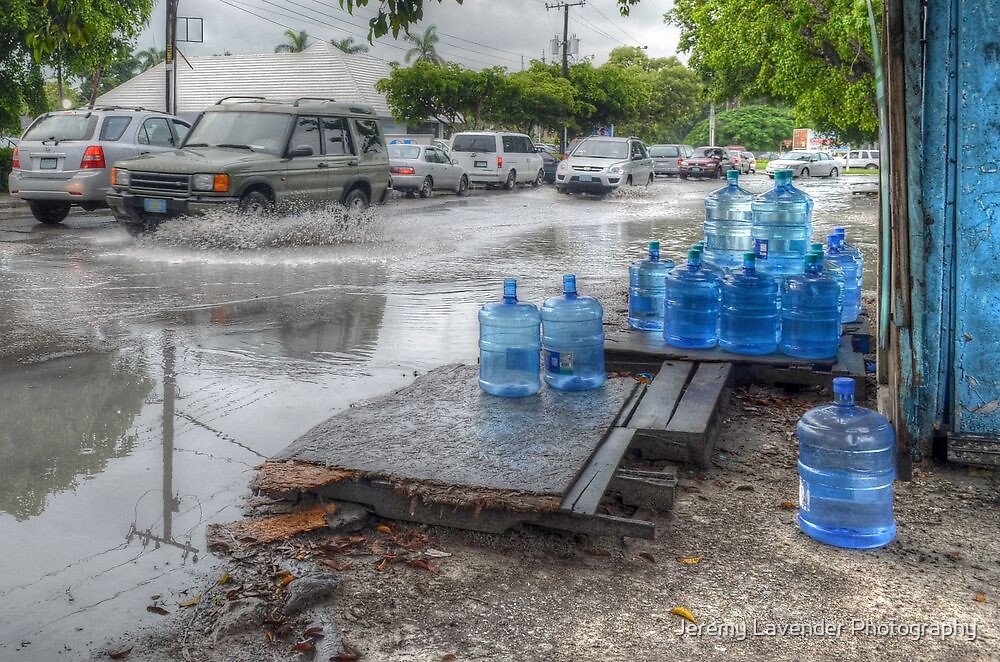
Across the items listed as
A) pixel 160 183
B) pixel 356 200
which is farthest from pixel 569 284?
pixel 356 200

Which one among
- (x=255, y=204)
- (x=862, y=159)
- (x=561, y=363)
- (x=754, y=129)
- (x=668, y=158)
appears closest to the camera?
(x=561, y=363)

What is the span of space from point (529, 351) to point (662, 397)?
2.60 feet

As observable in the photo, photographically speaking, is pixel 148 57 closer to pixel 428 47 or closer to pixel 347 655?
pixel 428 47

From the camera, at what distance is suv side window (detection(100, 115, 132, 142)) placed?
666 inches

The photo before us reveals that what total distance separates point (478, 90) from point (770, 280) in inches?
1611

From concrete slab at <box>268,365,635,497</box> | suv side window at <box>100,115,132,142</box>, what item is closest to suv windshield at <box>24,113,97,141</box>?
suv side window at <box>100,115,132,142</box>

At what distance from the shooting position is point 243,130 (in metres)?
15.0

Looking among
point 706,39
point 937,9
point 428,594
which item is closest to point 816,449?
point 428,594

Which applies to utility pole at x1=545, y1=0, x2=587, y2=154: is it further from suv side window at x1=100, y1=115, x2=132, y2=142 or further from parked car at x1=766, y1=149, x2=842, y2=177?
suv side window at x1=100, y1=115, x2=132, y2=142

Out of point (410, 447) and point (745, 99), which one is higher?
point (745, 99)

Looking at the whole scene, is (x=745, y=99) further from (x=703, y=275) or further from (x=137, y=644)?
(x=137, y=644)

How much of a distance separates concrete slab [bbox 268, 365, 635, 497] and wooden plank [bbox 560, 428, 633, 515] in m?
0.04

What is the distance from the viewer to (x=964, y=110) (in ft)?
15.5

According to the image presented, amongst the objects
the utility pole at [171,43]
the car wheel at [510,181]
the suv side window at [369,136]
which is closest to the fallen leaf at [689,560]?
the suv side window at [369,136]
